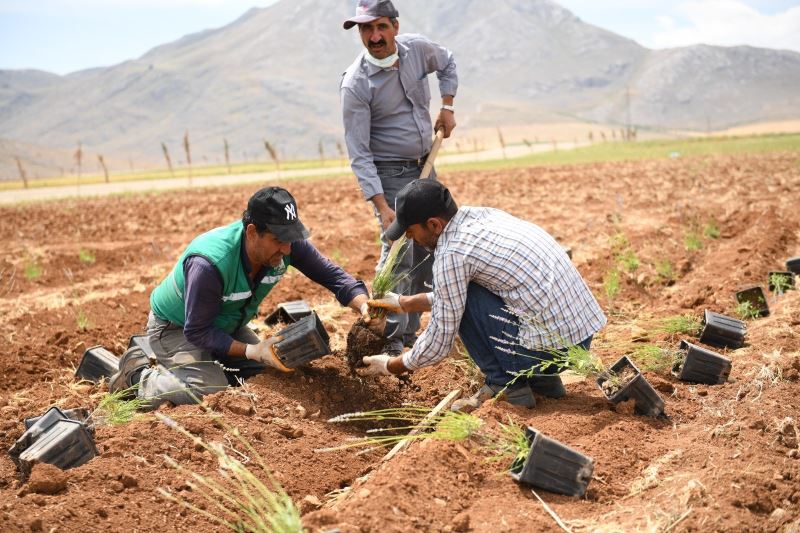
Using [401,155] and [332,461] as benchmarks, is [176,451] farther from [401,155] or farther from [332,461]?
[401,155]

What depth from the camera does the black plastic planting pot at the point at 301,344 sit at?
14.3ft

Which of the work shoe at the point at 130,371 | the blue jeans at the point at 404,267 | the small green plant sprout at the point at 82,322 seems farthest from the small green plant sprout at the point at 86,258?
the blue jeans at the point at 404,267

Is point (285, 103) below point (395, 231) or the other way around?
the other way around

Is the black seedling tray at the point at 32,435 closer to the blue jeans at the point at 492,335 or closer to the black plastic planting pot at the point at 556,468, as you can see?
the blue jeans at the point at 492,335

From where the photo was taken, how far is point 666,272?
22.8ft

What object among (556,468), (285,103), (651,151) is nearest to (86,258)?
(556,468)

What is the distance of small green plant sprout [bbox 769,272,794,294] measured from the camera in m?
5.82

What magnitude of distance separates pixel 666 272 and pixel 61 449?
17.4 feet

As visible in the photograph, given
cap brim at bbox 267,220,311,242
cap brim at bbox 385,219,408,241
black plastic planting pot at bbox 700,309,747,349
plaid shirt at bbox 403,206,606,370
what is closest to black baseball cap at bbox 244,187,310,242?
cap brim at bbox 267,220,311,242

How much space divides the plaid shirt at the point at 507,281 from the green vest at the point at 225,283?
113 cm

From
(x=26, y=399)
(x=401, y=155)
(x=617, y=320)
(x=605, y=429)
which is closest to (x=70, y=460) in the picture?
(x=26, y=399)

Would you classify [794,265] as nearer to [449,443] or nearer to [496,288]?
[496,288]

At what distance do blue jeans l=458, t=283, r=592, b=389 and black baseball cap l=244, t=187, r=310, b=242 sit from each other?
3.36ft

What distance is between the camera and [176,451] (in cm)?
368
